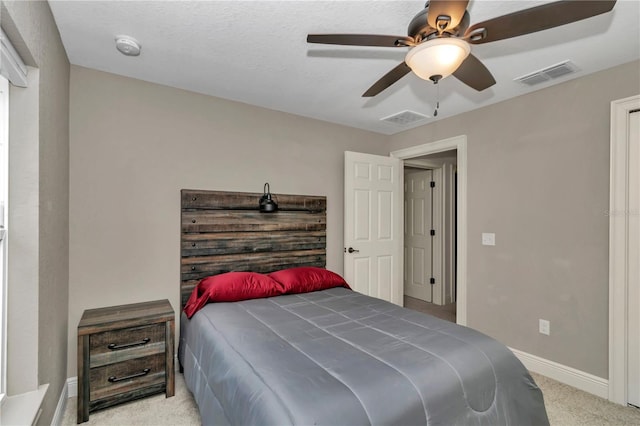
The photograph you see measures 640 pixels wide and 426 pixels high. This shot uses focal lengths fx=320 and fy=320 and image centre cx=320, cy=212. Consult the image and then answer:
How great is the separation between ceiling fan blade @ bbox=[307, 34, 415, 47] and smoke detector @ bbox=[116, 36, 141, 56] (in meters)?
1.35

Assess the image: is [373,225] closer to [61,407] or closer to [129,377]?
[129,377]

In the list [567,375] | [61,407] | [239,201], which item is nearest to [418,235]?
[567,375]

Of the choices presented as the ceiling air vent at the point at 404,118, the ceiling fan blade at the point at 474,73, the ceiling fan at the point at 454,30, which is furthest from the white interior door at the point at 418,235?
the ceiling fan at the point at 454,30

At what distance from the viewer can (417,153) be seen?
4008 mm

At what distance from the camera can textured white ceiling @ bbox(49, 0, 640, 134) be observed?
5.91 ft

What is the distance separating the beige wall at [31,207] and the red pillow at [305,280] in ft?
5.42

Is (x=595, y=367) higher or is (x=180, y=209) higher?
(x=180, y=209)

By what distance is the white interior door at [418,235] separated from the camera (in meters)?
5.24

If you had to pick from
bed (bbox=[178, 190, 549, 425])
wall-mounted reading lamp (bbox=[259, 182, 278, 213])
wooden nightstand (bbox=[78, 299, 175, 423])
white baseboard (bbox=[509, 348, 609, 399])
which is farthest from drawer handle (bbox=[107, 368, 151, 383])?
white baseboard (bbox=[509, 348, 609, 399])

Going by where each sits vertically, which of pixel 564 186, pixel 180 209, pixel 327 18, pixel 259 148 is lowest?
pixel 180 209

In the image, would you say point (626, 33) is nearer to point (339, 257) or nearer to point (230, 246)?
point (339, 257)

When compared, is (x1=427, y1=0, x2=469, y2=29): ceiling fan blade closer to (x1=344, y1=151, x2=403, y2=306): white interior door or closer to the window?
the window

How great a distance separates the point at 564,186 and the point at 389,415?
8.37ft

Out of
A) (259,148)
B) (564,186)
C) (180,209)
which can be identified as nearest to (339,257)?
(259,148)
